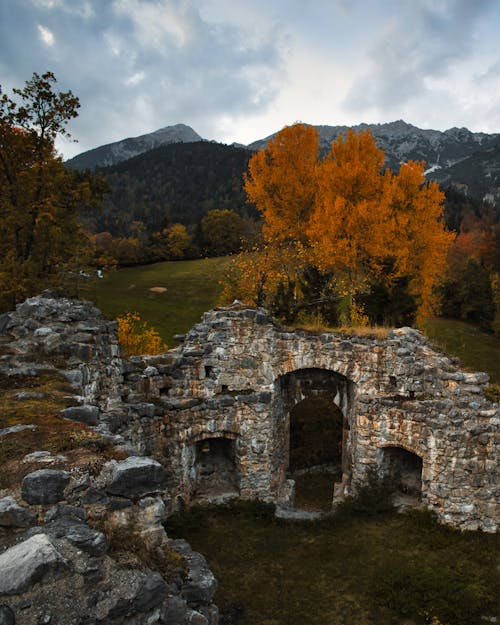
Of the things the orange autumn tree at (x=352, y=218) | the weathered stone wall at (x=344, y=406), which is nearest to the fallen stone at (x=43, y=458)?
the weathered stone wall at (x=344, y=406)

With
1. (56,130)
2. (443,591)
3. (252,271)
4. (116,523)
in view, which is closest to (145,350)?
(252,271)

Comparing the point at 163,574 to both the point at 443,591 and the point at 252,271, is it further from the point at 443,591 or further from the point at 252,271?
the point at 252,271

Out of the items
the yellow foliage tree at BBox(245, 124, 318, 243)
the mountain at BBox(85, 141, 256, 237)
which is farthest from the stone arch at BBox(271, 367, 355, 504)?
the mountain at BBox(85, 141, 256, 237)

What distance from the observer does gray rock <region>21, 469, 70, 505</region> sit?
4008 millimetres

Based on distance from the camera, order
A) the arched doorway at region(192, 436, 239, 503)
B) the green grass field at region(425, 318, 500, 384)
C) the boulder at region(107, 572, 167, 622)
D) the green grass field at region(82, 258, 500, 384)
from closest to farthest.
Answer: the boulder at region(107, 572, 167, 622)
the arched doorway at region(192, 436, 239, 503)
the green grass field at region(425, 318, 500, 384)
the green grass field at region(82, 258, 500, 384)

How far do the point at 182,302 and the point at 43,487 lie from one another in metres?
43.7

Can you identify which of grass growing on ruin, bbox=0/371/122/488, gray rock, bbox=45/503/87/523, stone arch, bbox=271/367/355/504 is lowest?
stone arch, bbox=271/367/355/504

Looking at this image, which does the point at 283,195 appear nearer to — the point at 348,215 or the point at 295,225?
the point at 295,225

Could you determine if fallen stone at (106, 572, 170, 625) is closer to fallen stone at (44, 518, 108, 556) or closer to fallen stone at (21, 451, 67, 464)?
fallen stone at (44, 518, 108, 556)

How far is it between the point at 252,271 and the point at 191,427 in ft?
39.2

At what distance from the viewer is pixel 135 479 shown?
437 cm

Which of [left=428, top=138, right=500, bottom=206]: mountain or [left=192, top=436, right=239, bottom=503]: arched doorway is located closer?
[left=192, top=436, right=239, bottom=503]: arched doorway

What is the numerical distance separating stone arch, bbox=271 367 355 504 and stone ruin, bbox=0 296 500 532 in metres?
0.04

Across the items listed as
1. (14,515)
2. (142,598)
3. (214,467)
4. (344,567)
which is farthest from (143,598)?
(214,467)
